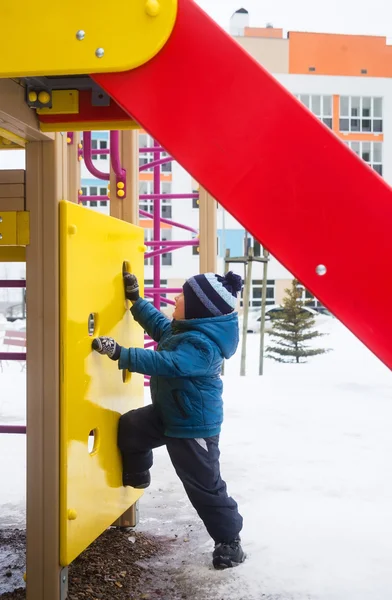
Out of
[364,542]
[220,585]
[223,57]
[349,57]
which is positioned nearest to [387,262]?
[223,57]

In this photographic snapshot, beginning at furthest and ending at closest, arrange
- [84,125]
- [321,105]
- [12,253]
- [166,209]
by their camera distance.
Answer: [166,209] < [321,105] < [12,253] < [84,125]

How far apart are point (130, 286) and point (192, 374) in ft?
1.75

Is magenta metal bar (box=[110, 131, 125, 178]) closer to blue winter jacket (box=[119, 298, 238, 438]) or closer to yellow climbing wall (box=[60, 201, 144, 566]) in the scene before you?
yellow climbing wall (box=[60, 201, 144, 566])

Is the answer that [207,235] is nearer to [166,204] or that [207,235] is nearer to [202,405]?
[202,405]

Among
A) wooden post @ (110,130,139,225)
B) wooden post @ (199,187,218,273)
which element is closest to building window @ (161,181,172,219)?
wooden post @ (199,187,218,273)

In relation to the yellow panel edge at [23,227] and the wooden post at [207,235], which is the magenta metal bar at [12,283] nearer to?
the yellow panel edge at [23,227]

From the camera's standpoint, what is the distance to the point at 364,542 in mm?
2758

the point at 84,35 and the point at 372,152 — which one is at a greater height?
the point at 372,152

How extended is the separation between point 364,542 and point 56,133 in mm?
2052

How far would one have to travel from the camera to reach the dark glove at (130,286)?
2.71 m

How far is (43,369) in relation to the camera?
2.05 metres

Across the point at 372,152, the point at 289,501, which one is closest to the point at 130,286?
the point at 289,501

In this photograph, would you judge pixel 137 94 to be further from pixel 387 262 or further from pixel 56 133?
pixel 56 133

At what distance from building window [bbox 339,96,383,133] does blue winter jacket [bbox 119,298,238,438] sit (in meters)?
19.4
